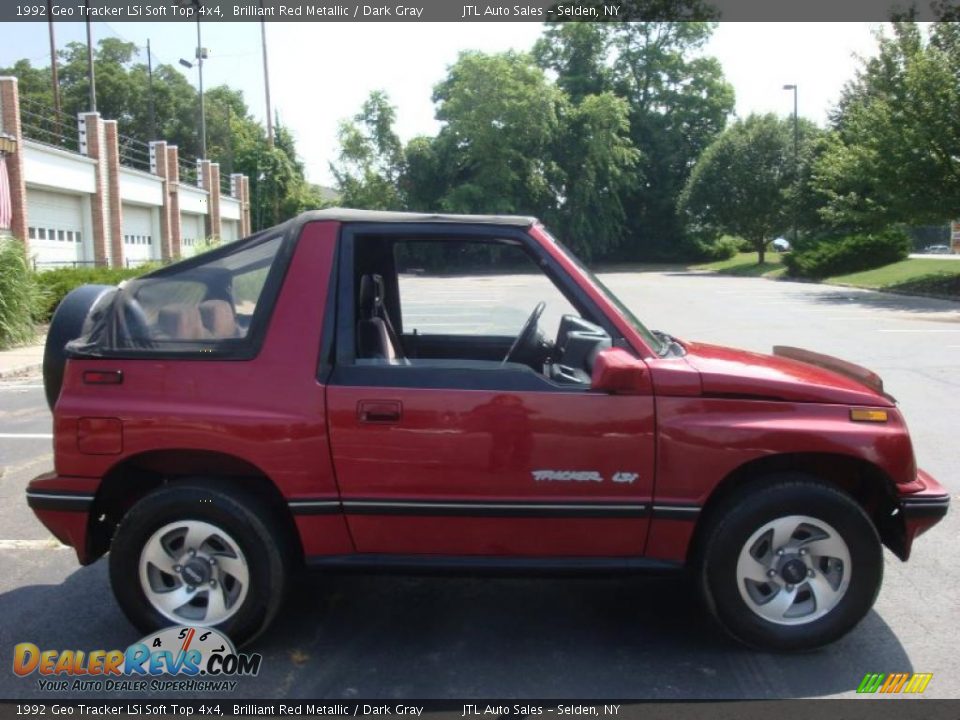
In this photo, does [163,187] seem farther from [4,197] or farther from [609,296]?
[609,296]

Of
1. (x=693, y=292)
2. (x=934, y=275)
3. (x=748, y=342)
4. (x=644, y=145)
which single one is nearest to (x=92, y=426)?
(x=748, y=342)

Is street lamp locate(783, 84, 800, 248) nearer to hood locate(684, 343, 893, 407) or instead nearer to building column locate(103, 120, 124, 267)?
building column locate(103, 120, 124, 267)

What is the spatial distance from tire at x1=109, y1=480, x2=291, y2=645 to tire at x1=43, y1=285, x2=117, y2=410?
94cm

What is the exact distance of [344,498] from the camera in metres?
3.80

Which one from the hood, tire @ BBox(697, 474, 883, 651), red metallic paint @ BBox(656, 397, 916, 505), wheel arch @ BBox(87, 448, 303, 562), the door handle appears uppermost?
the hood

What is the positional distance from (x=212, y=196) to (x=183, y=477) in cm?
4312

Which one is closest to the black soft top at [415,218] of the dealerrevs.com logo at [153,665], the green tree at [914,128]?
the dealerrevs.com logo at [153,665]

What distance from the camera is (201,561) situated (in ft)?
12.7

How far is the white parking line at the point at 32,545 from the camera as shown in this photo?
17.7 feet

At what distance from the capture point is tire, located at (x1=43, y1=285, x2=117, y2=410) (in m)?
4.35

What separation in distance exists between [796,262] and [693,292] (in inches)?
452

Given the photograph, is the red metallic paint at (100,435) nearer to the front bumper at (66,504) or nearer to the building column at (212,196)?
the front bumper at (66,504)

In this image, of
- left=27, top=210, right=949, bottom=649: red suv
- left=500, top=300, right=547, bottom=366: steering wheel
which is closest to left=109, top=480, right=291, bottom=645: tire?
left=27, top=210, right=949, bottom=649: red suv

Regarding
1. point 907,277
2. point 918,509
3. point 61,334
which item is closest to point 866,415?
point 918,509
